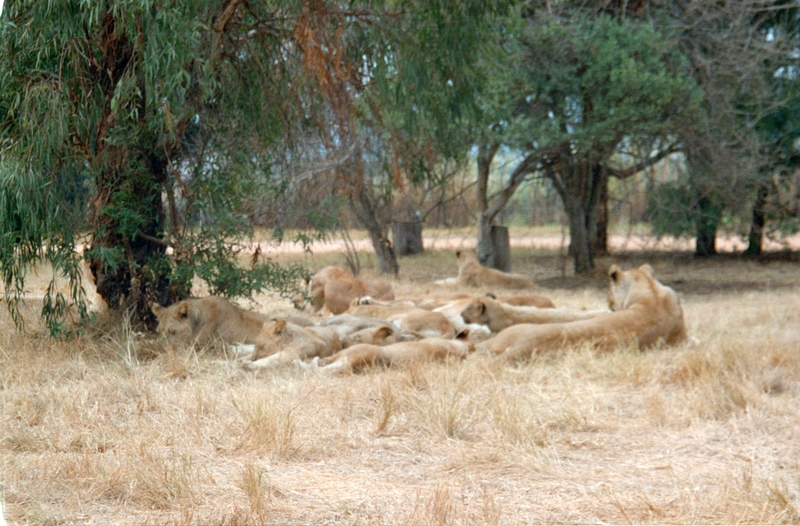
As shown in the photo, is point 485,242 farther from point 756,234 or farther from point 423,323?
point 756,234

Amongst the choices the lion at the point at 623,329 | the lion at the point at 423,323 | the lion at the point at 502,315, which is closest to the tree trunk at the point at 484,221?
the lion at the point at 502,315

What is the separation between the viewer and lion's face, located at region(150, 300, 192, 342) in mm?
6773

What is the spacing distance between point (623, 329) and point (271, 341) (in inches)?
121

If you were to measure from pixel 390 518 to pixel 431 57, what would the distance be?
490 cm

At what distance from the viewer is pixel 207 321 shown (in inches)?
272

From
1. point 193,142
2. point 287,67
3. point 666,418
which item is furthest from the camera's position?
point 287,67

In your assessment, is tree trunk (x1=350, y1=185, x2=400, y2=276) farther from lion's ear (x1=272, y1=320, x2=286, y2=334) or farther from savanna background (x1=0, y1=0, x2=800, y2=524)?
lion's ear (x1=272, y1=320, x2=286, y2=334)

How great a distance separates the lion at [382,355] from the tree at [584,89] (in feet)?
17.8

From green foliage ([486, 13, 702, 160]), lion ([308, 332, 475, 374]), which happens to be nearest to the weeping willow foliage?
lion ([308, 332, 475, 374])

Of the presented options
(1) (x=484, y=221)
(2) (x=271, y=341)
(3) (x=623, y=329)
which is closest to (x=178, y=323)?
(2) (x=271, y=341)

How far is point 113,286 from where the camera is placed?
7.34 metres

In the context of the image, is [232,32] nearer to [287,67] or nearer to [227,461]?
[287,67]

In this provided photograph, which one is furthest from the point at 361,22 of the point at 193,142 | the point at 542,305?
the point at 542,305

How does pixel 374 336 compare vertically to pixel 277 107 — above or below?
below
